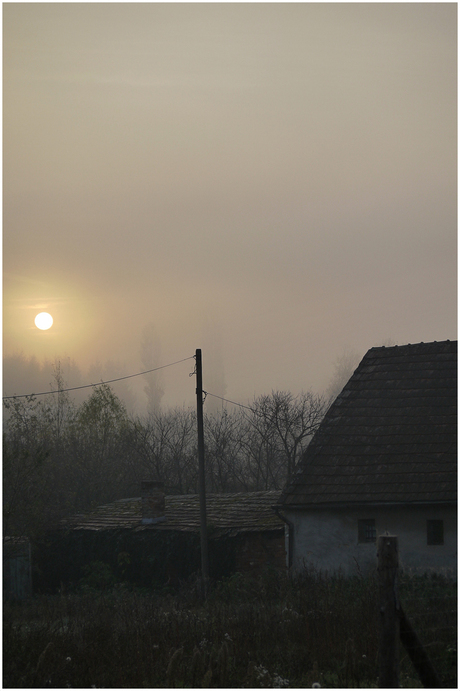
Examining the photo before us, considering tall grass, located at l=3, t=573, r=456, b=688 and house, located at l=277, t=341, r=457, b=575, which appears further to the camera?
house, located at l=277, t=341, r=457, b=575

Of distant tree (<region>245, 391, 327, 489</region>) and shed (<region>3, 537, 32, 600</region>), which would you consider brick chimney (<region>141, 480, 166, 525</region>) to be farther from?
distant tree (<region>245, 391, 327, 489</region>)

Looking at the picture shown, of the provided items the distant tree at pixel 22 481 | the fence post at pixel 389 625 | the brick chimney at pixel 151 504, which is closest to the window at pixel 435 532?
the brick chimney at pixel 151 504

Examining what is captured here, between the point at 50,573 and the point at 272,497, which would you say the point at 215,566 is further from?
the point at 50,573

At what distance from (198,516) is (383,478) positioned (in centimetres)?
768

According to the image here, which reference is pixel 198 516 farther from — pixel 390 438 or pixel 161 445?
pixel 161 445

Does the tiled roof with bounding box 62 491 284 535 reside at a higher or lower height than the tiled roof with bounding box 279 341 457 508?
lower

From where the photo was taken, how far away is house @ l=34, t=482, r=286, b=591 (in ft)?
64.5

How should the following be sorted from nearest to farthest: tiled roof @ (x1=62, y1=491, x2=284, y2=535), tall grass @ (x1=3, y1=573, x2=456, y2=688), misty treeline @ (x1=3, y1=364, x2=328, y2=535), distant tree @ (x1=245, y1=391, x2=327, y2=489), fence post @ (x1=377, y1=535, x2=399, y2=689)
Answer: fence post @ (x1=377, y1=535, x2=399, y2=689) → tall grass @ (x1=3, y1=573, x2=456, y2=688) → tiled roof @ (x1=62, y1=491, x2=284, y2=535) → misty treeline @ (x1=3, y1=364, x2=328, y2=535) → distant tree @ (x1=245, y1=391, x2=327, y2=489)

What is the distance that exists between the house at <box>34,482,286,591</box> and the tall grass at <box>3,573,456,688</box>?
8.68 metres

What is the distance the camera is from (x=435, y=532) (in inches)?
622

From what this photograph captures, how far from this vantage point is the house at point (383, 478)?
623 inches

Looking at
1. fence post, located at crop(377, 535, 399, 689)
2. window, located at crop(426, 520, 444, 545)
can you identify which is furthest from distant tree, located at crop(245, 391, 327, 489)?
fence post, located at crop(377, 535, 399, 689)

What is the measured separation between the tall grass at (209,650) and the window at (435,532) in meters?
5.22

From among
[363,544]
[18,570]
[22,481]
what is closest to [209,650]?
[363,544]
